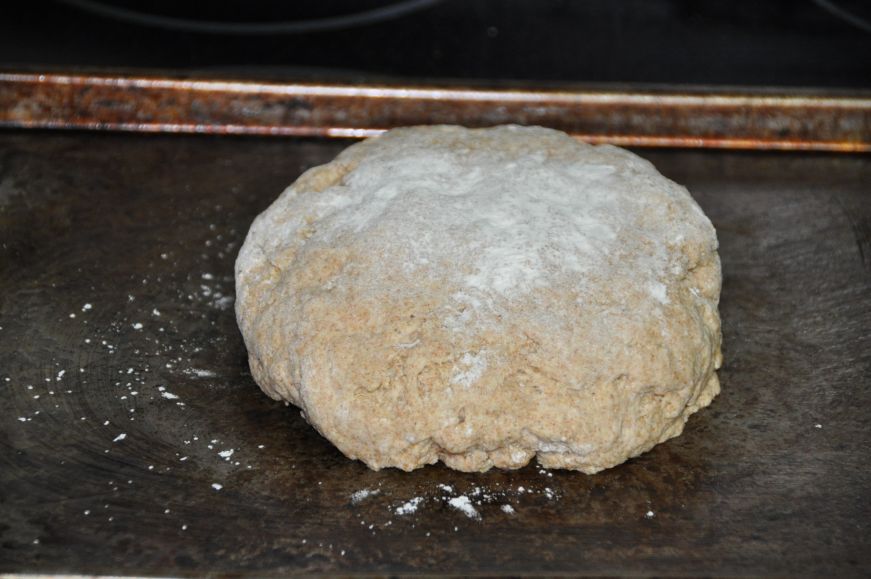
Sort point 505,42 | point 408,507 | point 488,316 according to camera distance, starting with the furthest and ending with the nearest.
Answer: point 505,42, point 488,316, point 408,507

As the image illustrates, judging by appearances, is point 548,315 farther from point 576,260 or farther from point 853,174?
point 853,174

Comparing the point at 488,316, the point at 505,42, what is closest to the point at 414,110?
the point at 488,316

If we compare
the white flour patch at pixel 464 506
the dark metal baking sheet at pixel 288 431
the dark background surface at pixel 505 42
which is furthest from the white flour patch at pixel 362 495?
the dark background surface at pixel 505 42

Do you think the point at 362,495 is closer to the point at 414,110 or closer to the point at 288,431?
the point at 288,431

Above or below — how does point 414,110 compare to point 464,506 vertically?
above

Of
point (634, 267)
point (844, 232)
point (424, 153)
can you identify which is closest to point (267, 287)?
point (424, 153)
